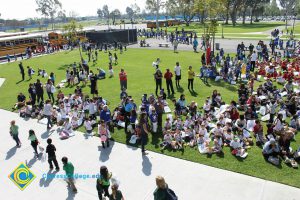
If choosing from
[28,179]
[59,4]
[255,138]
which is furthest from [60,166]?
[59,4]

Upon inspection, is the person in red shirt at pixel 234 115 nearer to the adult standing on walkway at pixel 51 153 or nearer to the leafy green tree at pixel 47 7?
the adult standing on walkway at pixel 51 153

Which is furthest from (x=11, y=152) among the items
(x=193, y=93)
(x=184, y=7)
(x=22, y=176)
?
(x=184, y=7)

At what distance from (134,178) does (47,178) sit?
120 inches

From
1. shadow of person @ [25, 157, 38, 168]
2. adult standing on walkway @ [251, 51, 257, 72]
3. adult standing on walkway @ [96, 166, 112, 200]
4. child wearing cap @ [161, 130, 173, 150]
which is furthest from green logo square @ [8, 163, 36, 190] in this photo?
adult standing on walkway @ [251, 51, 257, 72]

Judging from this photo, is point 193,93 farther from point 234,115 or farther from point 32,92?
point 32,92

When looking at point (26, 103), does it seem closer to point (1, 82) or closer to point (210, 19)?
point (1, 82)

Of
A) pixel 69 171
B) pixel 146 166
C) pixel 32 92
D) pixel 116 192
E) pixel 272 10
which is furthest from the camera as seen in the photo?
pixel 272 10

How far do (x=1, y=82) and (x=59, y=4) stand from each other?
102813 millimetres

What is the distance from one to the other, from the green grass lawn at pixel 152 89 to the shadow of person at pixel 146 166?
80 centimetres

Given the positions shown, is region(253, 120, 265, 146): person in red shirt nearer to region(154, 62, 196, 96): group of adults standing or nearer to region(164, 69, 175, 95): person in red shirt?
region(154, 62, 196, 96): group of adults standing

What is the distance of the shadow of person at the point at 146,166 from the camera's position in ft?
30.8

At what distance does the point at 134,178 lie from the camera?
9.10 m

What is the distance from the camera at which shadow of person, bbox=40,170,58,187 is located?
30.1 ft

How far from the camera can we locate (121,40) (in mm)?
44812
